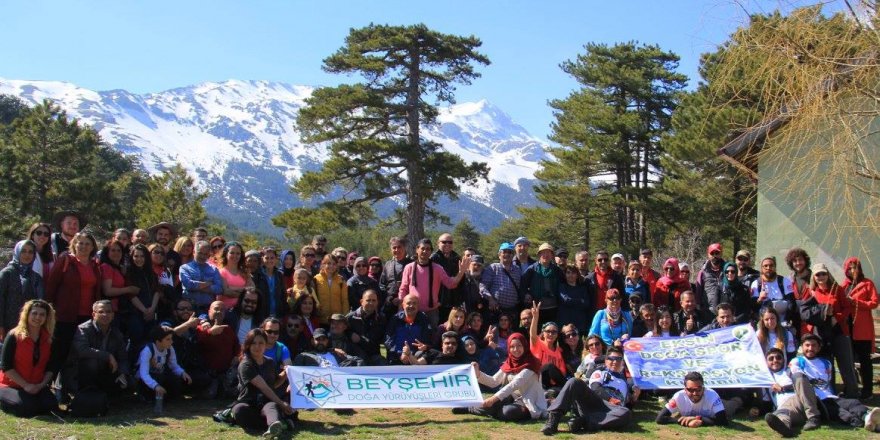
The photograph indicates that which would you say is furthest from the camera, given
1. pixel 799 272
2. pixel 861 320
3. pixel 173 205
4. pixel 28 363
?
pixel 173 205

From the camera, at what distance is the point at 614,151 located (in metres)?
34.2

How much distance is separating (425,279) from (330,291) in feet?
4.28

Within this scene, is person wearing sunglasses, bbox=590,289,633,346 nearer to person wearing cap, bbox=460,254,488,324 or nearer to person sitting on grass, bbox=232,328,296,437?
person wearing cap, bbox=460,254,488,324

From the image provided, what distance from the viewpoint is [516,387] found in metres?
8.70

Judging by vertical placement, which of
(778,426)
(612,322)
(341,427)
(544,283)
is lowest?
(341,427)

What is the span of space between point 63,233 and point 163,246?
118 centimetres

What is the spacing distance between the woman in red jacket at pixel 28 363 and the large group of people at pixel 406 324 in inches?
0.6

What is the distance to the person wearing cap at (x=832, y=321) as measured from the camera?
30.9 feet

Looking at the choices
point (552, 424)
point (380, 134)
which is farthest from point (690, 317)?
point (380, 134)

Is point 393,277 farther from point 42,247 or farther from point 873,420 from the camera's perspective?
point 873,420

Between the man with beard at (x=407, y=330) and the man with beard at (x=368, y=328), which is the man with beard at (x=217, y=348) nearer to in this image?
the man with beard at (x=368, y=328)

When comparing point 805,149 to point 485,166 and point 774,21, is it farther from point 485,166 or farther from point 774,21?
point 485,166

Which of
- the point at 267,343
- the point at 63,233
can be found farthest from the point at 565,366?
the point at 63,233

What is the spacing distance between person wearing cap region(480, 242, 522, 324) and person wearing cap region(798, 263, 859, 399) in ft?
11.8
